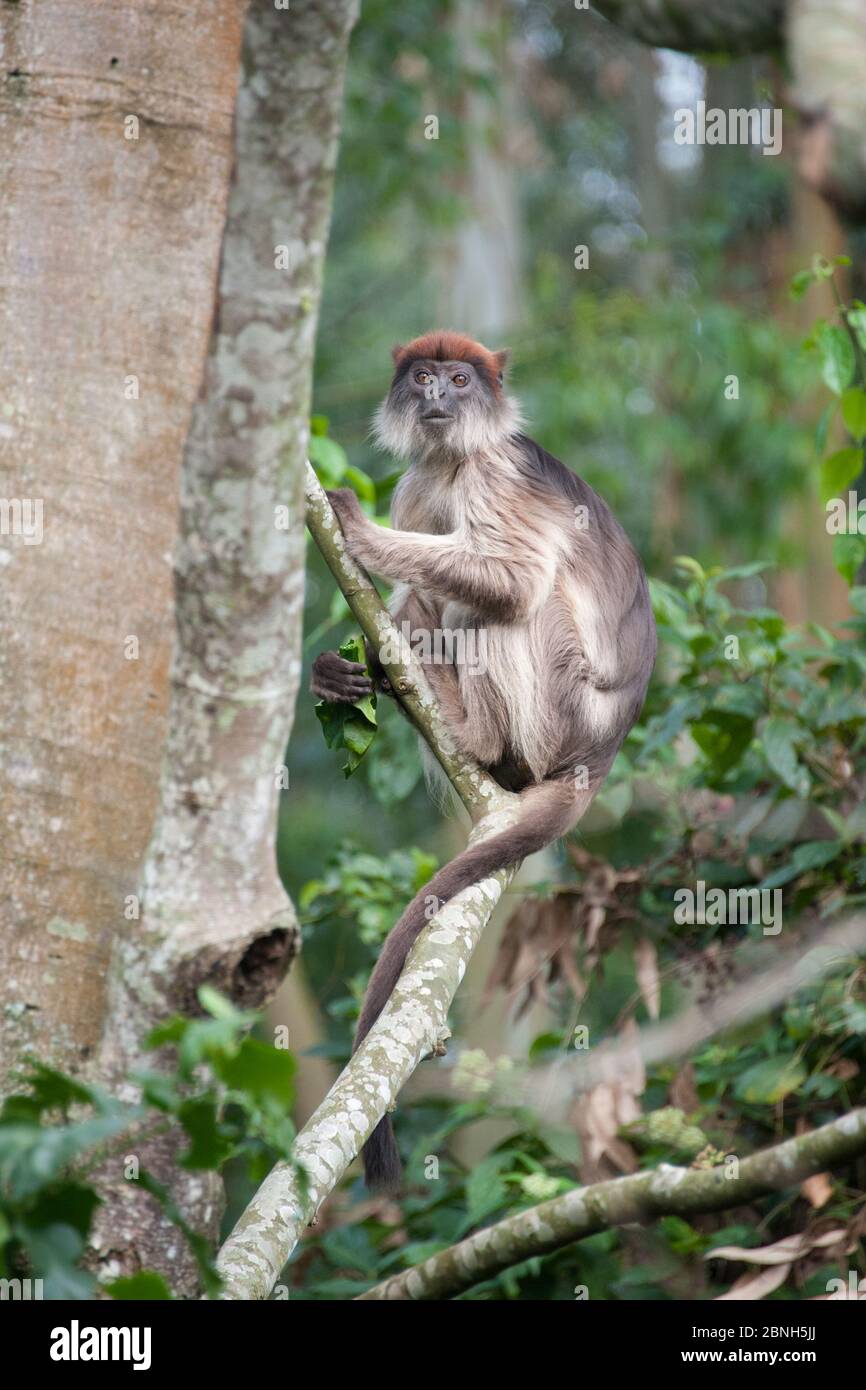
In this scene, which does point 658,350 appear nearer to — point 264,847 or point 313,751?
point 313,751

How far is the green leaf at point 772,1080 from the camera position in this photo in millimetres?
4363

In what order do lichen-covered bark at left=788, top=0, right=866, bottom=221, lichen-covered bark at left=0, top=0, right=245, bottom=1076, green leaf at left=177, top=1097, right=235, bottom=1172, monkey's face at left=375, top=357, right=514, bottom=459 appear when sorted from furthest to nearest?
1. monkey's face at left=375, top=357, right=514, bottom=459
2. lichen-covered bark at left=788, top=0, right=866, bottom=221
3. lichen-covered bark at left=0, top=0, right=245, bottom=1076
4. green leaf at left=177, top=1097, right=235, bottom=1172

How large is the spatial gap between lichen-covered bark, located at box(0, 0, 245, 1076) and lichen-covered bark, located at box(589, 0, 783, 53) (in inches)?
89.2

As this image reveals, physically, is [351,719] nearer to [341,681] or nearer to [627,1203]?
[341,681]

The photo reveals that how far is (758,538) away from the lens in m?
12.6

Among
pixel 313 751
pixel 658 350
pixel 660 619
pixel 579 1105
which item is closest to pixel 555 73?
pixel 658 350

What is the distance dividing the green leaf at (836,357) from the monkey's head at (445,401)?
1386 millimetres

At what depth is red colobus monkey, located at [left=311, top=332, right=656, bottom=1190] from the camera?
15.9 feet

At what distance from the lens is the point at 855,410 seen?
4.38 m

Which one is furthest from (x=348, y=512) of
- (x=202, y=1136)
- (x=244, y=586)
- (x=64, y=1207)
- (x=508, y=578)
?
(x=64, y=1207)

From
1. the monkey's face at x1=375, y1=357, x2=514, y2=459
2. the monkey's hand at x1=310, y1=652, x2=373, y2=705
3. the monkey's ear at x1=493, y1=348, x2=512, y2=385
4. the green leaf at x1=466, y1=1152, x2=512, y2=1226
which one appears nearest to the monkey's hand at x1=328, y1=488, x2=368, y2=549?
the monkey's hand at x1=310, y1=652, x2=373, y2=705

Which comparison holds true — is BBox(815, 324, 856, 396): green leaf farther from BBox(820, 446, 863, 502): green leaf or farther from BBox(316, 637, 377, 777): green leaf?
BBox(316, 637, 377, 777): green leaf

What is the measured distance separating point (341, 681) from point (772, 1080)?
1774 mm

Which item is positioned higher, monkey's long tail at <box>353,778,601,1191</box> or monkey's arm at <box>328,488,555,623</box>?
monkey's arm at <box>328,488,555,623</box>
